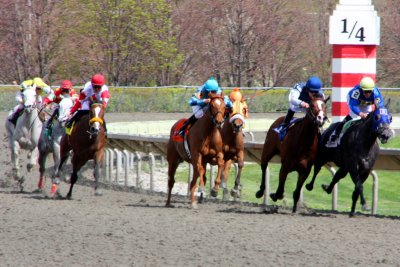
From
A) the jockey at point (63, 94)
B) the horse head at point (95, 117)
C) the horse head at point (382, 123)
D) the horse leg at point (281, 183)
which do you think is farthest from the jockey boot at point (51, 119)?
the horse head at point (382, 123)

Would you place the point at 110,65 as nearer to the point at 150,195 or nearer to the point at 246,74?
the point at 246,74

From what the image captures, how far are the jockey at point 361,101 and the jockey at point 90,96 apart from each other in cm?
321

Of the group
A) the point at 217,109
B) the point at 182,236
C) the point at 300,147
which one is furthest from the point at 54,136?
the point at 182,236

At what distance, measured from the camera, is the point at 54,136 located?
1531 cm

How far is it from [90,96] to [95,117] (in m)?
0.41

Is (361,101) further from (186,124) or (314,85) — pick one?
(186,124)

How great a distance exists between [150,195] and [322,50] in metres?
39.7

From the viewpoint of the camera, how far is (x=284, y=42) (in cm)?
5056

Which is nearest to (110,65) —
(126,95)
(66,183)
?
(126,95)

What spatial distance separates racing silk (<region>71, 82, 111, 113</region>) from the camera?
13867mm

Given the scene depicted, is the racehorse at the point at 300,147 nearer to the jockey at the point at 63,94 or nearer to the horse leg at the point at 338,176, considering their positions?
the horse leg at the point at 338,176

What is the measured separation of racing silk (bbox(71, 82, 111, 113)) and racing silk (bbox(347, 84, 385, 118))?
3.47 metres

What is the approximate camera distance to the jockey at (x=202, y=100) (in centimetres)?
1264

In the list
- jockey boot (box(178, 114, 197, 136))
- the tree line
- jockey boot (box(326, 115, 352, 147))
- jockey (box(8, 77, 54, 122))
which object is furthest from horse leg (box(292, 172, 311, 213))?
the tree line
